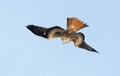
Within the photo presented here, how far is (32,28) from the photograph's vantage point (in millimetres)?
77812

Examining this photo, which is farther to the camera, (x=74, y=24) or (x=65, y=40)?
(x=65, y=40)

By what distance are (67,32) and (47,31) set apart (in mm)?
2847

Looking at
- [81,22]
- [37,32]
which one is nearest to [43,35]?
[37,32]

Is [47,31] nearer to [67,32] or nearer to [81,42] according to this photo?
[67,32]

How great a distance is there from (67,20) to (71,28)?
4.15ft

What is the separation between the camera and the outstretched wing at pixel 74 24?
7525cm

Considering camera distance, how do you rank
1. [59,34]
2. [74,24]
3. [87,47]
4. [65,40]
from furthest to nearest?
[87,47], [65,40], [59,34], [74,24]

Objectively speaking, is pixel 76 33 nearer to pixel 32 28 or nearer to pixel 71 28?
pixel 71 28

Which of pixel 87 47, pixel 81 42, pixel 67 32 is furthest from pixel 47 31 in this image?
pixel 87 47

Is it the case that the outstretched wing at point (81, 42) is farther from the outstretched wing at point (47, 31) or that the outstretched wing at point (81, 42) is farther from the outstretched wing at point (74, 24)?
the outstretched wing at point (47, 31)

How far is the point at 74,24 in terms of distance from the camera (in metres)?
75.6

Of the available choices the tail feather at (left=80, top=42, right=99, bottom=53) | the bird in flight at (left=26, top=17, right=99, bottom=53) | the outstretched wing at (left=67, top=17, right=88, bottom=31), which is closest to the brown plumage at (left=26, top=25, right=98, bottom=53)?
the bird in flight at (left=26, top=17, right=99, bottom=53)

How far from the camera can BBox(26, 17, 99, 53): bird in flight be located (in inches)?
2972

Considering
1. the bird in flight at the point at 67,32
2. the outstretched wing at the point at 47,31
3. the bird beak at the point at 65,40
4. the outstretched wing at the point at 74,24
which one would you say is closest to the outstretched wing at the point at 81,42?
the bird in flight at the point at 67,32
